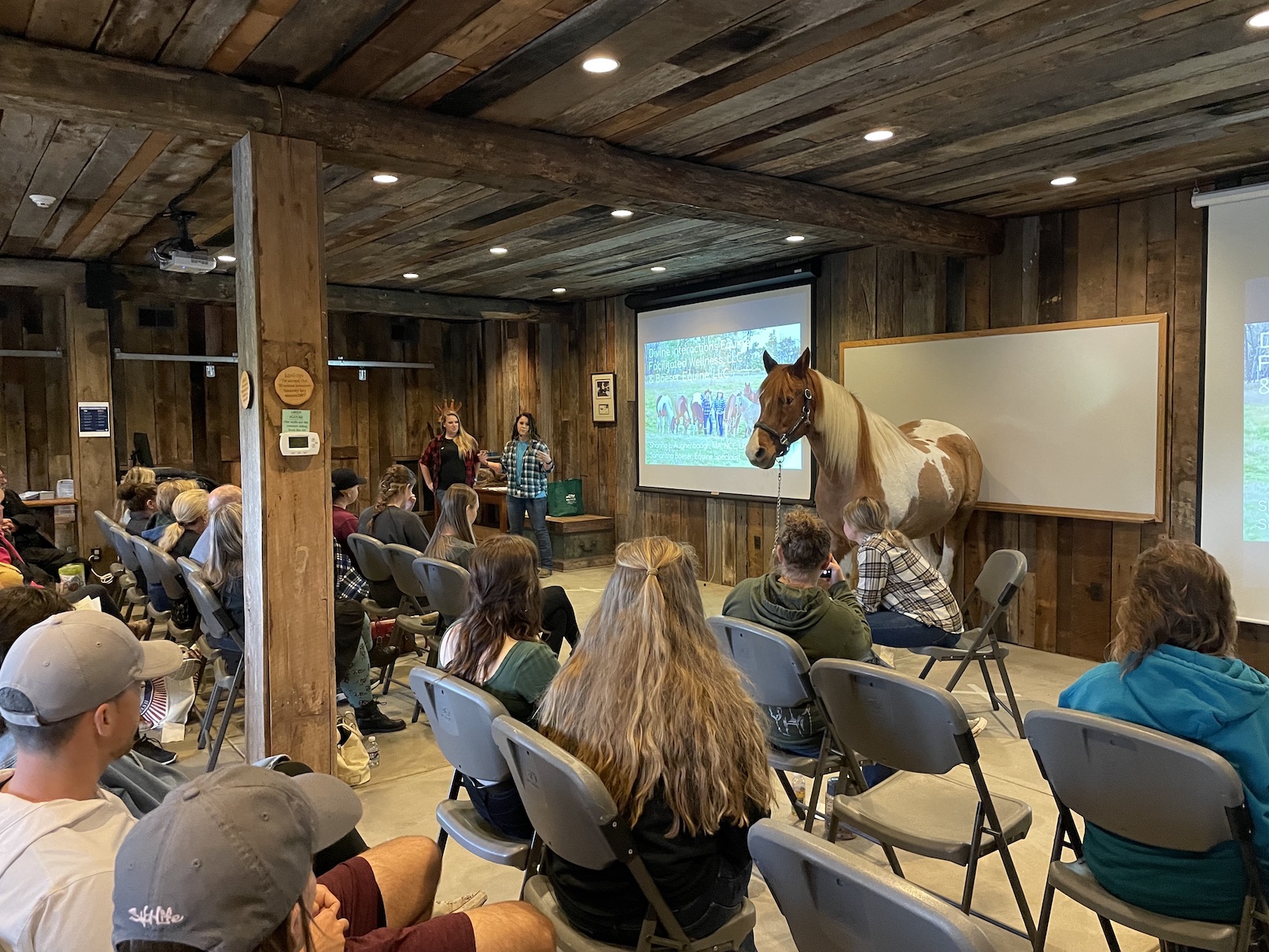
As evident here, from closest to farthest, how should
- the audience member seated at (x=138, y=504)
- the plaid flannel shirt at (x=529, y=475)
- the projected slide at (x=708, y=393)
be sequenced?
the audience member seated at (x=138, y=504), the projected slide at (x=708, y=393), the plaid flannel shirt at (x=529, y=475)

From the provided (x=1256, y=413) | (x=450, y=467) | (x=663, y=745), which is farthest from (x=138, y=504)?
(x=1256, y=413)

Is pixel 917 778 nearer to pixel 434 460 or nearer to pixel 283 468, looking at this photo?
pixel 283 468

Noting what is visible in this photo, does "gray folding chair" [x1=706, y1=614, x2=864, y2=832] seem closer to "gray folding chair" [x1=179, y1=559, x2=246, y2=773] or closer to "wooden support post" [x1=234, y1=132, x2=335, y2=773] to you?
"wooden support post" [x1=234, y1=132, x2=335, y2=773]

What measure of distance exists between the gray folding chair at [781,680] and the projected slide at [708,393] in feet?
13.7

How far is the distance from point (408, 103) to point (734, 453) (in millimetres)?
4432

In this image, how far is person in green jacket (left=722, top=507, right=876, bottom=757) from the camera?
8.63ft

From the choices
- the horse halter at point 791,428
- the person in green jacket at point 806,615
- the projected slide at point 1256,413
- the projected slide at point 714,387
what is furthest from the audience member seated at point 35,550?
the projected slide at point 1256,413

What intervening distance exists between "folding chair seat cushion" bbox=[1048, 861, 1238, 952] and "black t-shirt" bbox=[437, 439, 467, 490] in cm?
647

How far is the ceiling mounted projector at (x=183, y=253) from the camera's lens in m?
4.77

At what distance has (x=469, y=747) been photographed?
2041mm

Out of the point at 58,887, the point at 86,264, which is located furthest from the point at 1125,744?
the point at 86,264

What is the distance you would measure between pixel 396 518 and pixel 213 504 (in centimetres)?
87

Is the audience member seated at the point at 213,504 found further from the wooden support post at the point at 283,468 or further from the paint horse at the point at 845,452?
Answer: the paint horse at the point at 845,452

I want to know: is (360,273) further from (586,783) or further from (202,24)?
(586,783)
